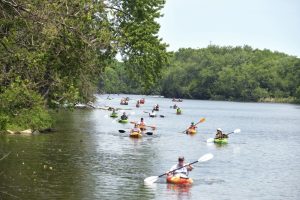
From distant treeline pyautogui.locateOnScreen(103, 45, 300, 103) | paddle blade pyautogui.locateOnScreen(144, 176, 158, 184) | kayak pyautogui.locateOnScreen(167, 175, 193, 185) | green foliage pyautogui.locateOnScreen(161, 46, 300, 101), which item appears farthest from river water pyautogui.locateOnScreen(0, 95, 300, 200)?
green foliage pyautogui.locateOnScreen(161, 46, 300, 101)

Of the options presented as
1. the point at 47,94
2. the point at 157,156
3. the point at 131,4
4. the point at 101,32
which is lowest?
the point at 157,156

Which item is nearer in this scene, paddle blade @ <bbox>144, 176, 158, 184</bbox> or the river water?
the river water

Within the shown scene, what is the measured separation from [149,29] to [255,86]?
147 meters

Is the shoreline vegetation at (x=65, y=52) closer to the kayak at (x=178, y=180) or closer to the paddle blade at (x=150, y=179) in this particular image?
the paddle blade at (x=150, y=179)

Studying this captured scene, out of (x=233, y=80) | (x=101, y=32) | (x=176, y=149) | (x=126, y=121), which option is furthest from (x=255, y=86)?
(x=101, y=32)

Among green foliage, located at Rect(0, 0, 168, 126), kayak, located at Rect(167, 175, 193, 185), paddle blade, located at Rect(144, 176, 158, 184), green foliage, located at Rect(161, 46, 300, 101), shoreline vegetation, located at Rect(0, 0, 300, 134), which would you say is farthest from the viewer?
green foliage, located at Rect(161, 46, 300, 101)

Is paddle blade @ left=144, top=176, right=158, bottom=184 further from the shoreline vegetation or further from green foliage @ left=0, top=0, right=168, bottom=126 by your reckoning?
green foliage @ left=0, top=0, right=168, bottom=126

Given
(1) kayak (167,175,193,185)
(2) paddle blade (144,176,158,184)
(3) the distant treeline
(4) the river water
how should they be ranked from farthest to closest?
(3) the distant treeline
(1) kayak (167,175,193,185)
(2) paddle blade (144,176,158,184)
(4) the river water

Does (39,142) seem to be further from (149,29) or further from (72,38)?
(72,38)

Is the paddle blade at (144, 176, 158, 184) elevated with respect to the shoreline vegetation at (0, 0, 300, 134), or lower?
lower

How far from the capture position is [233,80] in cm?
17888

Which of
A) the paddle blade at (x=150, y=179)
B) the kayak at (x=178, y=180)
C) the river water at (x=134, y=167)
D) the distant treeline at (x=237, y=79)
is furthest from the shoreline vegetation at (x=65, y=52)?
the distant treeline at (x=237, y=79)

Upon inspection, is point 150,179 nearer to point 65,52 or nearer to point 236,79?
point 65,52

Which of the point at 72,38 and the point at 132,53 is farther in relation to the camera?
the point at 132,53
